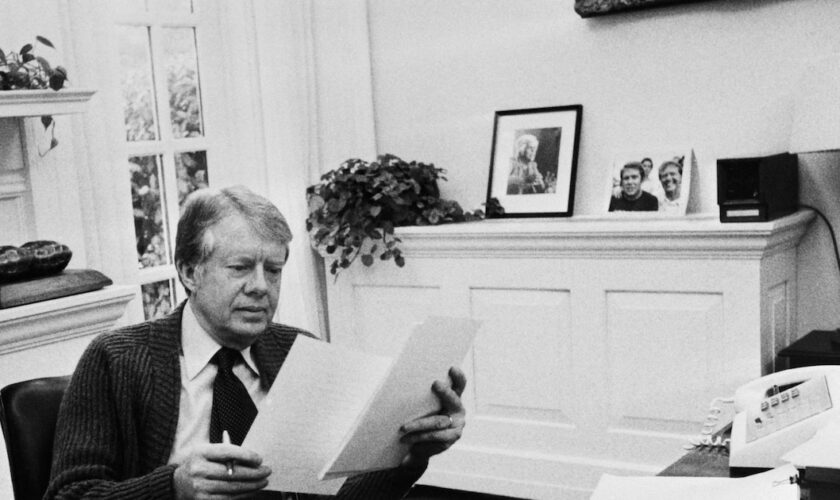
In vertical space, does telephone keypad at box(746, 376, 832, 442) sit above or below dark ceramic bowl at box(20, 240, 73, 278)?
below

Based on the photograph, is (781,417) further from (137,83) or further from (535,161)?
(137,83)

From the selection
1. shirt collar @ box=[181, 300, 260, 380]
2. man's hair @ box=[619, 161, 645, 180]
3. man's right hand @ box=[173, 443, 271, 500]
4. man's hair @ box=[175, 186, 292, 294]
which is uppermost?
man's hair @ box=[175, 186, 292, 294]

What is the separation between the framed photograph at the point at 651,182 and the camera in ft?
11.0

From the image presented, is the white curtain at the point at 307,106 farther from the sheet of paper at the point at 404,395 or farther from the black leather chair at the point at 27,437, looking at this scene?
the sheet of paper at the point at 404,395

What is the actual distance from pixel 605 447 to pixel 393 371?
2.13 m

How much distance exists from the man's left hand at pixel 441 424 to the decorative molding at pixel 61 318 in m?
1.33

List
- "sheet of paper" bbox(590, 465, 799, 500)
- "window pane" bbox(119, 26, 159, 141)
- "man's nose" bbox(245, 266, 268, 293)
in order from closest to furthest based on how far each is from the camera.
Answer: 1. "sheet of paper" bbox(590, 465, 799, 500)
2. "man's nose" bbox(245, 266, 268, 293)
3. "window pane" bbox(119, 26, 159, 141)

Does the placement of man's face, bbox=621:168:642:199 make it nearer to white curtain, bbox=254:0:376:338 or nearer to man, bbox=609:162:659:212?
man, bbox=609:162:659:212

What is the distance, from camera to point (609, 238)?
3191 mm

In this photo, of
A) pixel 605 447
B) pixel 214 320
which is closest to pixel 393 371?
pixel 214 320

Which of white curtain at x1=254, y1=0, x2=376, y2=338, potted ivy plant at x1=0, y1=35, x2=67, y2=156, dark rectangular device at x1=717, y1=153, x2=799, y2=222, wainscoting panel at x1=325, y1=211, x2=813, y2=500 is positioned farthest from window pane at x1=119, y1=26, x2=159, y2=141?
dark rectangular device at x1=717, y1=153, x2=799, y2=222

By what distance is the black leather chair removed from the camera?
161 centimetres

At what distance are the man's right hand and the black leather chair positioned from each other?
0.37 metres

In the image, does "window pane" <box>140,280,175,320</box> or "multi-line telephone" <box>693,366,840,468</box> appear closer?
"multi-line telephone" <box>693,366,840,468</box>
